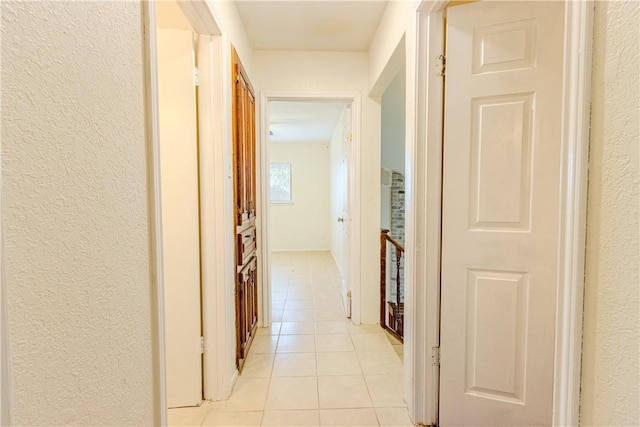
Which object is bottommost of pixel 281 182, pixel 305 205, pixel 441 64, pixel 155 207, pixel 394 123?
pixel 305 205

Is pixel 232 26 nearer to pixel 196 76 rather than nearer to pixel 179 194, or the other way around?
pixel 196 76

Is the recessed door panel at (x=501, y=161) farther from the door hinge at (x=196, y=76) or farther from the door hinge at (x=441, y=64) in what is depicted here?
the door hinge at (x=196, y=76)

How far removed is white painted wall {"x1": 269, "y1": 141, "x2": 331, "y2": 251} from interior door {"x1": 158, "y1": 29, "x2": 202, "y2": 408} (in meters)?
5.39

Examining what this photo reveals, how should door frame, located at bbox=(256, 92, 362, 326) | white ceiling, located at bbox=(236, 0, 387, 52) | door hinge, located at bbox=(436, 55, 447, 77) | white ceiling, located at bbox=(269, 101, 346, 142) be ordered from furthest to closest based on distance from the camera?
white ceiling, located at bbox=(269, 101, 346, 142)
door frame, located at bbox=(256, 92, 362, 326)
white ceiling, located at bbox=(236, 0, 387, 52)
door hinge, located at bbox=(436, 55, 447, 77)

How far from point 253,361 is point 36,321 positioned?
202cm

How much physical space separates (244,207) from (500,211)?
1.57m

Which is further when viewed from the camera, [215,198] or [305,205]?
[305,205]

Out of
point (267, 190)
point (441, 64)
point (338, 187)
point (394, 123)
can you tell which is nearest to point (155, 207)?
point (441, 64)

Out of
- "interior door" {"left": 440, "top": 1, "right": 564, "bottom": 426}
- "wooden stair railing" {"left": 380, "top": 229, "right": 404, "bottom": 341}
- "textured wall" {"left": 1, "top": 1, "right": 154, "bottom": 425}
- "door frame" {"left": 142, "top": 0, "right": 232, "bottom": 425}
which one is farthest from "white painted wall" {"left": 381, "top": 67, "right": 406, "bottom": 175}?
"textured wall" {"left": 1, "top": 1, "right": 154, "bottom": 425}

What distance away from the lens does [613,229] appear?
66cm

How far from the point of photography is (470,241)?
5.21 ft

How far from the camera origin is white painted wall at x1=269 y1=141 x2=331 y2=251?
284 inches

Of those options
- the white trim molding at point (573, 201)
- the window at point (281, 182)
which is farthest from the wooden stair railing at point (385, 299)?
the window at point (281, 182)

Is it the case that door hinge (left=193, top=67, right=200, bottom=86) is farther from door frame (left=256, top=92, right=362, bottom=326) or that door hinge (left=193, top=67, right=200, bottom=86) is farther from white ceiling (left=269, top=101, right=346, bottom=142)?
white ceiling (left=269, top=101, right=346, bottom=142)
